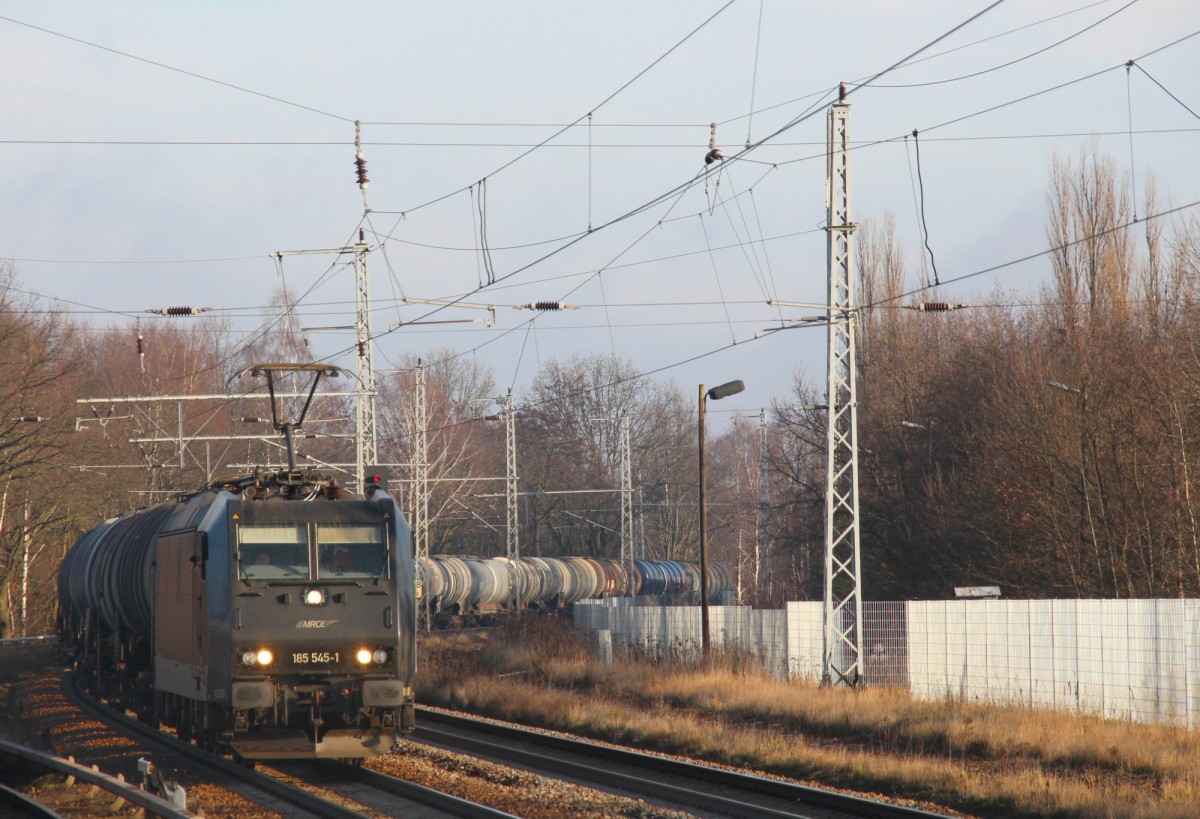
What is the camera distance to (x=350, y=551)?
45.8ft

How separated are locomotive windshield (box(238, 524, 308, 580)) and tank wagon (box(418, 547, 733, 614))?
92.8 ft

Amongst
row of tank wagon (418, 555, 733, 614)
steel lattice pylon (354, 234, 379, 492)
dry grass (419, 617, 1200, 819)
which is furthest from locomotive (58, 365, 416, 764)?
row of tank wagon (418, 555, 733, 614)

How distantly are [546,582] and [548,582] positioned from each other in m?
0.12

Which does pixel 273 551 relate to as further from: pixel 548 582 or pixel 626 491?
pixel 548 582

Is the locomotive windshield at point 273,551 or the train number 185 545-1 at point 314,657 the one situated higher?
the locomotive windshield at point 273,551

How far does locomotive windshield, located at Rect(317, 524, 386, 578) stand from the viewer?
13.9 m

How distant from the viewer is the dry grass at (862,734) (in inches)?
499

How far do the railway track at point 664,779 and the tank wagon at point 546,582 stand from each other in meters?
24.7

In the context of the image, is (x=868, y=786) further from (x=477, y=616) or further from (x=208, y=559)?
(x=477, y=616)

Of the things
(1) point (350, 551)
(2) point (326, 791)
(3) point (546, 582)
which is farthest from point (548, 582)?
(2) point (326, 791)

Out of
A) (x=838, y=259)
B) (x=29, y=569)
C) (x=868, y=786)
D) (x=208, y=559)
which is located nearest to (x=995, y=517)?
(x=838, y=259)

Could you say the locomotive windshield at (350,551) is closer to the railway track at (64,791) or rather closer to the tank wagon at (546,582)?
the railway track at (64,791)

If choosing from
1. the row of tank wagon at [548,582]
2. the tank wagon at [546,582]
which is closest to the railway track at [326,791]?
the tank wagon at [546,582]

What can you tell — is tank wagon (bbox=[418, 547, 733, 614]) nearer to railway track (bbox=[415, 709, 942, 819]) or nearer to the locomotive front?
railway track (bbox=[415, 709, 942, 819])
